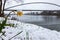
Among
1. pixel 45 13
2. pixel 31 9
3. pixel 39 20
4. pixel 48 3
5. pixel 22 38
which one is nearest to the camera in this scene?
pixel 22 38

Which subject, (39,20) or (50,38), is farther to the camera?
(39,20)

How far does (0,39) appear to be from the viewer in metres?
1.47

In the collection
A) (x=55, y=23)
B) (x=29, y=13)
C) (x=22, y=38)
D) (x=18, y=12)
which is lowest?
(x=55, y=23)

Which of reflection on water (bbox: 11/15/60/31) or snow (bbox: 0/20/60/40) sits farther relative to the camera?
reflection on water (bbox: 11/15/60/31)

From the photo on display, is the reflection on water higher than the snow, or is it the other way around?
the snow

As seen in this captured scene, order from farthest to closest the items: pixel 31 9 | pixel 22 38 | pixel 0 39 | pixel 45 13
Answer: pixel 45 13, pixel 31 9, pixel 22 38, pixel 0 39

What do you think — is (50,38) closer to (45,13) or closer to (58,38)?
(58,38)

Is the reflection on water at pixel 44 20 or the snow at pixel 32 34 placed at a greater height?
the snow at pixel 32 34

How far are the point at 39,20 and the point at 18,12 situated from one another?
2932 mm

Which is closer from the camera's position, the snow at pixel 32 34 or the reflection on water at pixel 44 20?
the snow at pixel 32 34

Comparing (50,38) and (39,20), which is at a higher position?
(50,38)

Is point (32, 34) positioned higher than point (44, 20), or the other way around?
point (32, 34)

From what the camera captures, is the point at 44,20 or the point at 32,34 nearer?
the point at 32,34

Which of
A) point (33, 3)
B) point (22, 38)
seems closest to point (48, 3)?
point (33, 3)
